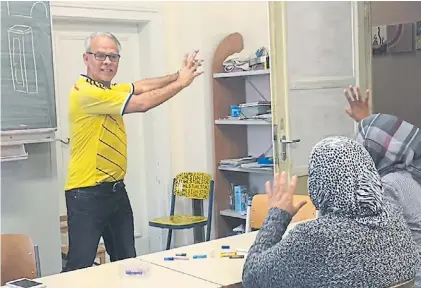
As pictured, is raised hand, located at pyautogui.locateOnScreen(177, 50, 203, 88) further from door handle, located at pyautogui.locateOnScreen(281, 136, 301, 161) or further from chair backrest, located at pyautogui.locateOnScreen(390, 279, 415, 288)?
chair backrest, located at pyautogui.locateOnScreen(390, 279, 415, 288)

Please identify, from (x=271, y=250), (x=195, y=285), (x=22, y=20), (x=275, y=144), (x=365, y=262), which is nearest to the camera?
(x=365, y=262)

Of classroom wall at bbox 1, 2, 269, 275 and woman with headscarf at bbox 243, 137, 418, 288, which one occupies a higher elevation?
classroom wall at bbox 1, 2, 269, 275

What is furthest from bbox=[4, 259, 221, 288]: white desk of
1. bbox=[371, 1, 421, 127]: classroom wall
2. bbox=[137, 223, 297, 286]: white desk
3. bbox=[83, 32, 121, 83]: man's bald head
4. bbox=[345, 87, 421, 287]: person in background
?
bbox=[371, 1, 421, 127]: classroom wall

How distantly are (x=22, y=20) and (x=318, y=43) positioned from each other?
1.93 m

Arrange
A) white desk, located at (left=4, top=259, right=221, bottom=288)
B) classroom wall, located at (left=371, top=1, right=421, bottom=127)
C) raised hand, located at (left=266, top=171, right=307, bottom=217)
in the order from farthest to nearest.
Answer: classroom wall, located at (left=371, top=1, right=421, bottom=127) → white desk, located at (left=4, top=259, right=221, bottom=288) → raised hand, located at (left=266, top=171, right=307, bottom=217)

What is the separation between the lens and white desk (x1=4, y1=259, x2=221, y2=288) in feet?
6.60

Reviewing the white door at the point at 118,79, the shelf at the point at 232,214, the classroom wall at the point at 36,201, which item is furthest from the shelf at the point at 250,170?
the classroom wall at the point at 36,201

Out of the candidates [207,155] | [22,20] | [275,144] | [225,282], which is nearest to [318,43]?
[275,144]

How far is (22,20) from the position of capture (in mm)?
3477

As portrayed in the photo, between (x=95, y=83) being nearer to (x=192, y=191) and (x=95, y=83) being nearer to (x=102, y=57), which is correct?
(x=102, y=57)

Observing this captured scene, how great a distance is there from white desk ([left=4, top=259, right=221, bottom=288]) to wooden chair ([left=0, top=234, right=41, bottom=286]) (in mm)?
331

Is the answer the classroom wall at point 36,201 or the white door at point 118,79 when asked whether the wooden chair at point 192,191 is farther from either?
the classroom wall at point 36,201

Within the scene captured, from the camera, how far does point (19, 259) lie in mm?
2443

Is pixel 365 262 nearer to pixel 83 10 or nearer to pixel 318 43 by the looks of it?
Answer: pixel 318 43
